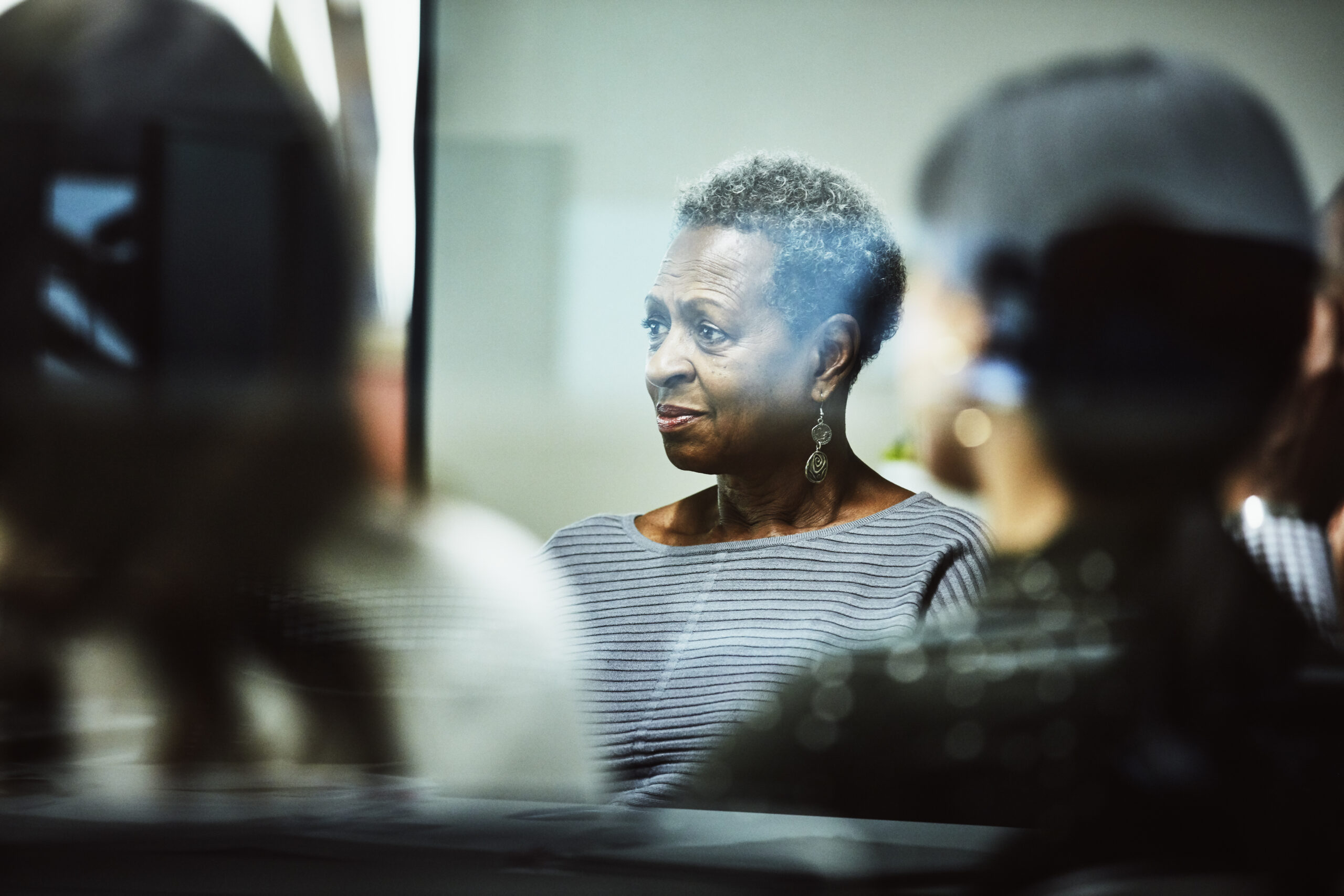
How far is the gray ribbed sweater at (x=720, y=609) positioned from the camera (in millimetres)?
1168

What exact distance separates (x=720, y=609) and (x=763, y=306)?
0.33 meters

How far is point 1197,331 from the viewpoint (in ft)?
3.84

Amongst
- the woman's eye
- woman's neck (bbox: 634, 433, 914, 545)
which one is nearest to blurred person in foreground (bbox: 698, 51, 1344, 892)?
woman's neck (bbox: 634, 433, 914, 545)

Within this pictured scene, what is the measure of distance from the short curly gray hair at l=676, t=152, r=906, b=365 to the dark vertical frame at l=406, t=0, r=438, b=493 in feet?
0.87

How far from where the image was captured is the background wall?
44.1 inches

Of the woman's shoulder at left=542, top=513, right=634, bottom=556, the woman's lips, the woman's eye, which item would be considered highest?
the woman's eye

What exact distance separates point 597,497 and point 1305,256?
30.4 inches

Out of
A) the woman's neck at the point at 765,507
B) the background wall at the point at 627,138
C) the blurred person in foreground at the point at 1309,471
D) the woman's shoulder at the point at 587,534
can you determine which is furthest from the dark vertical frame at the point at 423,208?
the blurred person in foreground at the point at 1309,471

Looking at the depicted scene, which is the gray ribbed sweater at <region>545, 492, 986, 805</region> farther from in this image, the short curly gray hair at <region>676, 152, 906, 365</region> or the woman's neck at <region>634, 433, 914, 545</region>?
the short curly gray hair at <region>676, 152, 906, 365</region>

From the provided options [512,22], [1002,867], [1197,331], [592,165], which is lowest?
[1002,867]

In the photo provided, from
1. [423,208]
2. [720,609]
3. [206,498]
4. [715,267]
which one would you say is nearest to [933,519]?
[720,609]

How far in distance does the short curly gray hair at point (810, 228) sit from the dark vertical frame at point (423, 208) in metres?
0.27

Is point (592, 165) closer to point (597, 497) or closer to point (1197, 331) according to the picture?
point (597, 497)

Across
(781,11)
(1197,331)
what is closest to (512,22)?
(781,11)
